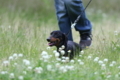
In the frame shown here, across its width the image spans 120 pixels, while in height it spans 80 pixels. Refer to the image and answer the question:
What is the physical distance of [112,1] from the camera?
14.9m

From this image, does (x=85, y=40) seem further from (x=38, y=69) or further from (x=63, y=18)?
(x=38, y=69)

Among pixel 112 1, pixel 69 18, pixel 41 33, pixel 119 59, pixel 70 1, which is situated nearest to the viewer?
pixel 119 59

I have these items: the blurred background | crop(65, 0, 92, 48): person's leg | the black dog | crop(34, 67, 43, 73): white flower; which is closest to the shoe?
crop(65, 0, 92, 48): person's leg

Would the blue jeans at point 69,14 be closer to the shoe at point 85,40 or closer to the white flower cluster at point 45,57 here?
the shoe at point 85,40

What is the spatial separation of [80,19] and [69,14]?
0.23m

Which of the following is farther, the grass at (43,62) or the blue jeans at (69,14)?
the blue jeans at (69,14)

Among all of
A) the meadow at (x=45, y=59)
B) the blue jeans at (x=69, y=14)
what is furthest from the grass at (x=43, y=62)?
the blue jeans at (x=69, y=14)

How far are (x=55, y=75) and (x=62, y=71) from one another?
0.08 m

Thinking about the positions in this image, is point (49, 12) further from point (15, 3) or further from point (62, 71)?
point (62, 71)

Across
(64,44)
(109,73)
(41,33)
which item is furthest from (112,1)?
(109,73)

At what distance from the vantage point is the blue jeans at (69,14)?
6191 mm

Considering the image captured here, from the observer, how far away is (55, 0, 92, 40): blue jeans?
244 inches

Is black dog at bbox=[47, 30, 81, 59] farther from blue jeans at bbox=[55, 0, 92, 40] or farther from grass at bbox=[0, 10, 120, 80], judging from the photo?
blue jeans at bbox=[55, 0, 92, 40]

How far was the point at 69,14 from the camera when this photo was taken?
20.8 feet
